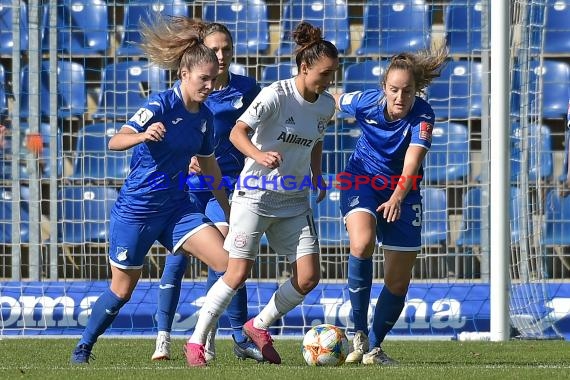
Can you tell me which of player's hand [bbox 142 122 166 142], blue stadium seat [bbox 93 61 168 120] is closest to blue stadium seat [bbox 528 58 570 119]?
blue stadium seat [bbox 93 61 168 120]

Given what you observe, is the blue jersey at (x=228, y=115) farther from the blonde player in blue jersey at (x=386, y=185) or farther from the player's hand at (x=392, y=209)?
the player's hand at (x=392, y=209)

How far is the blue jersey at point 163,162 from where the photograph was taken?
21.0 ft

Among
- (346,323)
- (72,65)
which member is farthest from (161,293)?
(72,65)

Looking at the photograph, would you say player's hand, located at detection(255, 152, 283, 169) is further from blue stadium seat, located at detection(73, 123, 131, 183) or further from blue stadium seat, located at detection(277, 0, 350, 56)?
blue stadium seat, located at detection(73, 123, 131, 183)

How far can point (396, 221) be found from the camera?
6773mm

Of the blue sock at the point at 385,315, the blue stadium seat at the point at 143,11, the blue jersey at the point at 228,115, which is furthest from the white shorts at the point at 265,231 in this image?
the blue stadium seat at the point at 143,11

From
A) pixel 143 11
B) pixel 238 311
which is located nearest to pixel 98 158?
pixel 143 11

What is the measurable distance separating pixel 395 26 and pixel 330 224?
6.43 ft

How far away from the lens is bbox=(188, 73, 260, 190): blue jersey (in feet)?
23.8

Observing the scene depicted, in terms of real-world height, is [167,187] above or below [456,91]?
below

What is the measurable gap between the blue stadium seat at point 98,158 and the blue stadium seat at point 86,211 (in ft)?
0.42

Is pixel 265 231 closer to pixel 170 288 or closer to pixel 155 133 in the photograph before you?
pixel 155 133

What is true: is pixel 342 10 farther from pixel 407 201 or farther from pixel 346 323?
pixel 407 201

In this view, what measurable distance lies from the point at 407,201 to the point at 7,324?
4.56 metres
